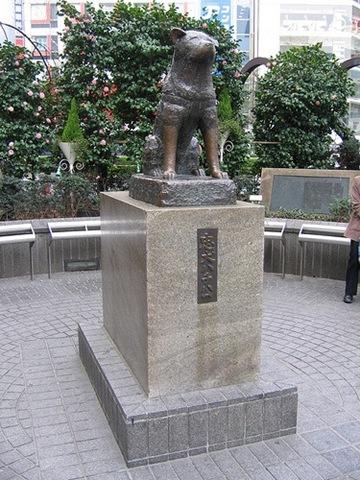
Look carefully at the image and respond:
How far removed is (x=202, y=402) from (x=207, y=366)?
273 millimetres

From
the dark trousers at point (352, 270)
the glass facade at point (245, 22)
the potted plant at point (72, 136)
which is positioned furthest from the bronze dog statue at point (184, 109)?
the glass facade at point (245, 22)

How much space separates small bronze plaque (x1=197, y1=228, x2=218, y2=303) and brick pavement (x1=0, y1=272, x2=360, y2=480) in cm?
80

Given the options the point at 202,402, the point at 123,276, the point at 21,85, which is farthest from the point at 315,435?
the point at 21,85

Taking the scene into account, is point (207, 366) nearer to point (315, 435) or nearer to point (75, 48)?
point (315, 435)

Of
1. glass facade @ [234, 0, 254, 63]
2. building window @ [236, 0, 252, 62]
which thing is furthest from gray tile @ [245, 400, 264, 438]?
building window @ [236, 0, 252, 62]

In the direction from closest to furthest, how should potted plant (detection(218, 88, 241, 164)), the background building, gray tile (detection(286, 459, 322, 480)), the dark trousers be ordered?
gray tile (detection(286, 459, 322, 480))
the dark trousers
potted plant (detection(218, 88, 241, 164))
the background building

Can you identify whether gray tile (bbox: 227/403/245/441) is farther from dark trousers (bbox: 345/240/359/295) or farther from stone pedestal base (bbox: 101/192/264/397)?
dark trousers (bbox: 345/240/359/295)

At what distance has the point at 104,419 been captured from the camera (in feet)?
12.0

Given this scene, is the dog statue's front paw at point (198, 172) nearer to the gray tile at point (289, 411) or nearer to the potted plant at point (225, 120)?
the gray tile at point (289, 411)

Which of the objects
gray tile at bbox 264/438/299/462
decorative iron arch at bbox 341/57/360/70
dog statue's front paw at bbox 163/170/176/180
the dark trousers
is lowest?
gray tile at bbox 264/438/299/462

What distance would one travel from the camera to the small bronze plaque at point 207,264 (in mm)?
3395

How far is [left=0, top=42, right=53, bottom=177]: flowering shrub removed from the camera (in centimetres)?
1014

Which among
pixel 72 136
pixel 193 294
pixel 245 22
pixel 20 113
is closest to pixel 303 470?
pixel 193 294

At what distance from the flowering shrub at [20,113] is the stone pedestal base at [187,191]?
286 inches
